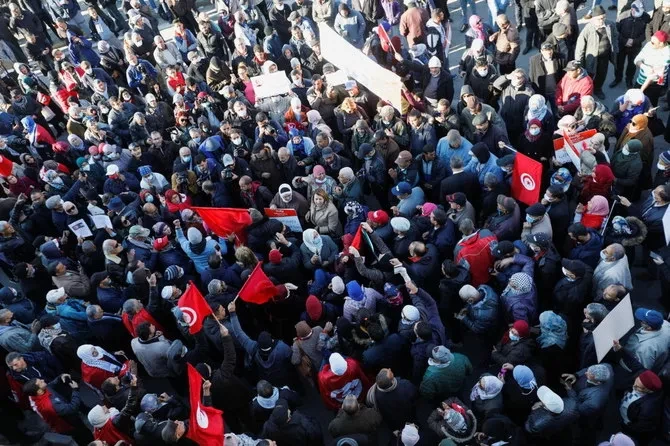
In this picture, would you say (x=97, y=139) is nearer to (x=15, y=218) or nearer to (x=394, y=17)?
(x=15, y=218)

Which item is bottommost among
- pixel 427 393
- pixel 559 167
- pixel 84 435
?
pixel 84 435

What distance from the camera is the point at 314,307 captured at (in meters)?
7.04

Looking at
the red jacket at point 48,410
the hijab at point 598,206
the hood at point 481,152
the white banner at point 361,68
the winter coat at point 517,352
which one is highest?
the white banner at point 361,68

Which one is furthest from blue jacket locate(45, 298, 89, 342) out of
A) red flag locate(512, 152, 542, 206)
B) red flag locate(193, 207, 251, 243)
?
red flag locate(512, 152, 542, 206)

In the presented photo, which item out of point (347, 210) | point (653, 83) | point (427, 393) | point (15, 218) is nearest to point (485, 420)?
point (427, 393)

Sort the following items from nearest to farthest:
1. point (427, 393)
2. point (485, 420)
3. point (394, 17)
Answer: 1. point (485, 420)
2. point (427, 393)
3. point (394, 17)

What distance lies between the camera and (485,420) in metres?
5.67

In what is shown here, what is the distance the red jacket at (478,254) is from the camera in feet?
23.6

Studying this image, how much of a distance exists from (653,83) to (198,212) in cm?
771

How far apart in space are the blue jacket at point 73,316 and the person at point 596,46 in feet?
31.4

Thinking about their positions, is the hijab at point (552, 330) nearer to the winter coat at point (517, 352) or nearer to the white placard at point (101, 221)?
the winter coat at point (517, 352)

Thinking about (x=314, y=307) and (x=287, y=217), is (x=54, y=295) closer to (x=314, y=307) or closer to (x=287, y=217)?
(x=287, y=217)

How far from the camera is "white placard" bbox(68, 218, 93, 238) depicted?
9.27 meters

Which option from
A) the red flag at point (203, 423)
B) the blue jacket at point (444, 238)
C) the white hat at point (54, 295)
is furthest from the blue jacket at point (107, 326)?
the blue jacket at point (444, 238)
